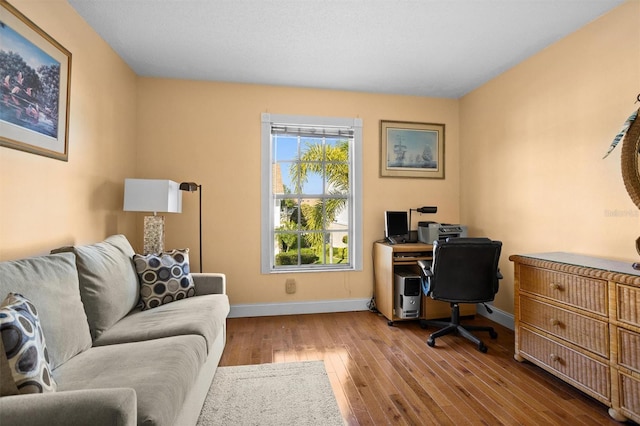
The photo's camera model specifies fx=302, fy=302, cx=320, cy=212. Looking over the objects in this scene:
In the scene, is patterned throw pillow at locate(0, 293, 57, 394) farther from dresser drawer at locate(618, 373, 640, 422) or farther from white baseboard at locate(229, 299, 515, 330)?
dresser drawer at locate(618, 373, 640, 422)

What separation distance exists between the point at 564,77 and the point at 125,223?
431 cm

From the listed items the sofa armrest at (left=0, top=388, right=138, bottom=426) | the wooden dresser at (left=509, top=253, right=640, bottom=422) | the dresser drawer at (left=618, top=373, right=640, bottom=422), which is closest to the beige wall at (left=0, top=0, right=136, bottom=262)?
the sofa armrest at (left=0, top=388, right=138, bottom=426)

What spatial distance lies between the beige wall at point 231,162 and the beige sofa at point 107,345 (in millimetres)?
1226

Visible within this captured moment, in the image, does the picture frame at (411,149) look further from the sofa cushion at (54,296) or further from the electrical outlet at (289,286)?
the sofa cushion at (54,296)

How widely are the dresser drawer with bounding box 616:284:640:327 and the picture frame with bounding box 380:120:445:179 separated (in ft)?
7.86

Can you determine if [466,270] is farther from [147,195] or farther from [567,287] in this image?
[147,195]

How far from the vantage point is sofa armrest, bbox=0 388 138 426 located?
33.7 inches

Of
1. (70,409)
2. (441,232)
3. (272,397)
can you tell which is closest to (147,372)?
(70,409)

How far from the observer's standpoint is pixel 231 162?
3457mm

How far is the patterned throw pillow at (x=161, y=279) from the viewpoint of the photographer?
2.23 meters

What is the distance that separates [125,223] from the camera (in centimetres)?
309

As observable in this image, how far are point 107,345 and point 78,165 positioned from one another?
56.5 inches

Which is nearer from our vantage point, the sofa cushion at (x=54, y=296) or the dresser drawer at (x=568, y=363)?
the sofa cushion at (x=54, y=296)

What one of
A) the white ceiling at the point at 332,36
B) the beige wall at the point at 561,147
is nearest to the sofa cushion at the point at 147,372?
the white ceiling at the point at 332,36
